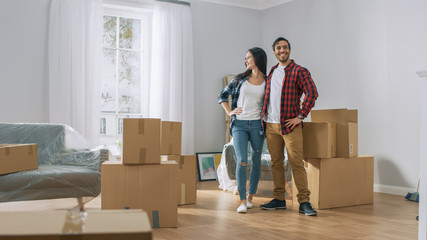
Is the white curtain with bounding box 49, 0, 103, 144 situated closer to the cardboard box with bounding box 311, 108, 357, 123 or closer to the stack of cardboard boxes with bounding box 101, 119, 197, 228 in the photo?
the stack of cardboard boxes with bounding box 101, 119, 197, 228

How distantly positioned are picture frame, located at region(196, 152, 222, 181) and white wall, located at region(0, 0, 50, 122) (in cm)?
196

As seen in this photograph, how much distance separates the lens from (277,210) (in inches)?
141

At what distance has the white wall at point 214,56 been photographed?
5941 mm

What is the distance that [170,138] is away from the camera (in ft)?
12.0

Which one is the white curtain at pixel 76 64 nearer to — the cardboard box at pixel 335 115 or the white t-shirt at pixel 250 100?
the white t-shirt at pixel 250 100

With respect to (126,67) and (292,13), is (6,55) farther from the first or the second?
(292,13)

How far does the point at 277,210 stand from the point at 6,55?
3297 mm

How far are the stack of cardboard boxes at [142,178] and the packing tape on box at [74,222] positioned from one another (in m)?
2.00

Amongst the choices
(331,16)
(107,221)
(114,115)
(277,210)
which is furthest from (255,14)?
(107,221)

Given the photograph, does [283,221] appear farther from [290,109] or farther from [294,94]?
[294,94]

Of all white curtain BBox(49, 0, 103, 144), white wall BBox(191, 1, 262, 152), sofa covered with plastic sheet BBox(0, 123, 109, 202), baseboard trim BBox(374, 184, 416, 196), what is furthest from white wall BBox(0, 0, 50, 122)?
baseboard trim BBox(374, 184, 416, 196)

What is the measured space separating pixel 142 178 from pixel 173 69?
2.94 m

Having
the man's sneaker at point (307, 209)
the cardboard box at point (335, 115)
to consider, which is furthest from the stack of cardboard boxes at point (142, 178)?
the cardboard box at point (335, 115)

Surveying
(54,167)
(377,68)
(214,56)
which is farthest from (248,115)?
(214,56)
